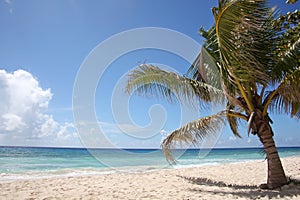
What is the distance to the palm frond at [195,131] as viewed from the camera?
5.61m

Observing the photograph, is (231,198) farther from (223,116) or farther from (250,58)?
(250,58)

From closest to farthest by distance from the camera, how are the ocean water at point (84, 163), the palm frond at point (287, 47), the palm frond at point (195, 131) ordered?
the palm frond at point (287, 47) → the palm frond at point (195, 131) → the ocean water at point (84, 163)

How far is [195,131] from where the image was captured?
19.0 feet

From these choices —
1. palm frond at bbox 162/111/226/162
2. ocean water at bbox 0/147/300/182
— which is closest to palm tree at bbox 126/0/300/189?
palm frond at bbox 162/111/226/162

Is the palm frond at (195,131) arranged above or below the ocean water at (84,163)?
above

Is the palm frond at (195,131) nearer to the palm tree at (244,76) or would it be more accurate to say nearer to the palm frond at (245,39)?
the palm tree at (244,76)

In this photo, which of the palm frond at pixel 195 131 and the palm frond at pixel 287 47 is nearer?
the palm frond at pixel 287 47

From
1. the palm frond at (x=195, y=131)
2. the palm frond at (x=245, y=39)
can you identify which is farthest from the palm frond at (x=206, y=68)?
the palm frond at (x=195, y=131)

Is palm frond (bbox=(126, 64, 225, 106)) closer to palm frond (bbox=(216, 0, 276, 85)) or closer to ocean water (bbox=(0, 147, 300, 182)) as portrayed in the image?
palm frond (bbox=(216, 0, 276, 85))

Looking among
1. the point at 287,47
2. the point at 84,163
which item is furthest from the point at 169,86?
the point at 84,163

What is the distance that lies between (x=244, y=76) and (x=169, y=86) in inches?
69.0

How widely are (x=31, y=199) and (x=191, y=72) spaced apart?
512 centimetres

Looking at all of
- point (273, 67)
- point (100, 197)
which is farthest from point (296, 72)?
point (100, 197)

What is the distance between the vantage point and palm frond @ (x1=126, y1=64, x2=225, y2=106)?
5.63 meters
